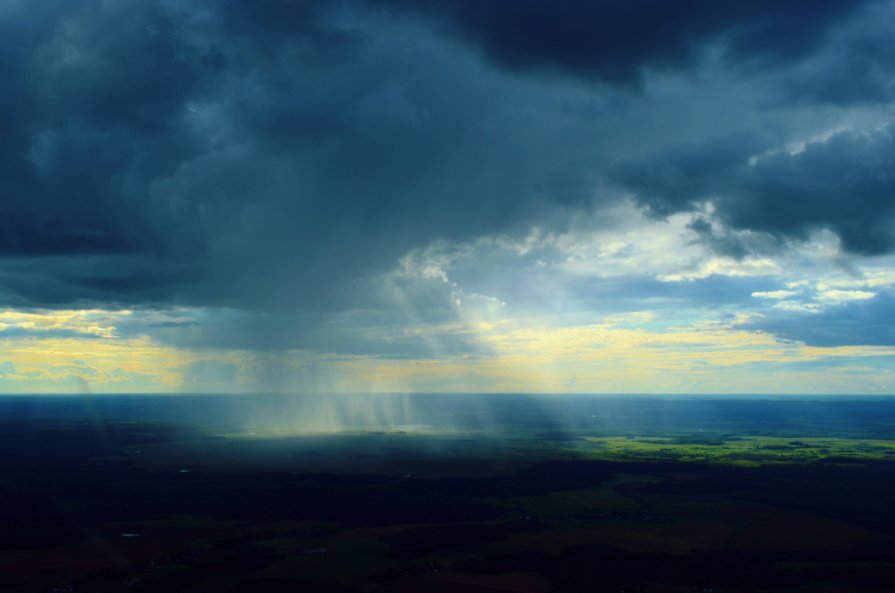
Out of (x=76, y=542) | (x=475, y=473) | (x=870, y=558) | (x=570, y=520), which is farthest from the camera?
(x=475, y=473)

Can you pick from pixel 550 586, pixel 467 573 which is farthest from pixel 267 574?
pixel 550 586

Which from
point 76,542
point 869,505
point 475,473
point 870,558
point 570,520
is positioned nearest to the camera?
point 870,558

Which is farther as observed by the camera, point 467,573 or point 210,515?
point 210,515

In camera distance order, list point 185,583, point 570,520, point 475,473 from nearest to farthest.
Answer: point 185,583, point 570,520, point 475,473

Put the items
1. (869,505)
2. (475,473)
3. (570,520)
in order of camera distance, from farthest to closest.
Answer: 1. (475,473)
2. (869,505)
3. (570,520)

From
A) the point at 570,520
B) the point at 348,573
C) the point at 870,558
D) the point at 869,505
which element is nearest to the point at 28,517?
the point at 348,573

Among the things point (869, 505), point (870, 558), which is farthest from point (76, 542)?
point (869, 505)

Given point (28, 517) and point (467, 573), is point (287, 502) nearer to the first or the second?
point (28, 517)

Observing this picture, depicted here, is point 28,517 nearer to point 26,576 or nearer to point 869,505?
point 26,576

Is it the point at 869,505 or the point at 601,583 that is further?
the point at 869,505
